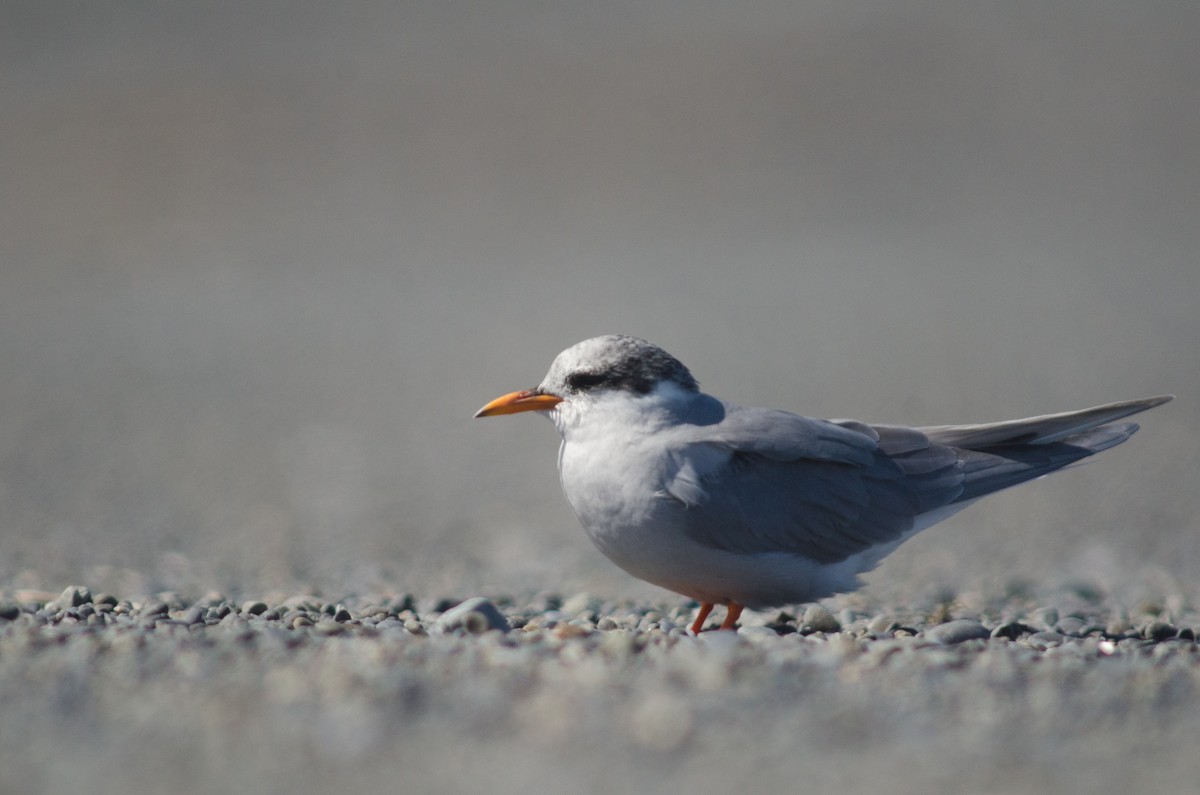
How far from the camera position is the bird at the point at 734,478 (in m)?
4.64

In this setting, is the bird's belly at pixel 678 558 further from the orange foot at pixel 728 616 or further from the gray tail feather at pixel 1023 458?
the gray tail feather at pixel 1023 458

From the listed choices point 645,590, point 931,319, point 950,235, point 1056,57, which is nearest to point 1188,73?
point 1056,57

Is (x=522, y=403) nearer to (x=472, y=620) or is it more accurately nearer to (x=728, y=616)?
(x=472, y=620)

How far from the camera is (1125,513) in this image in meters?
8.48

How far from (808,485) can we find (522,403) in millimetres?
1106

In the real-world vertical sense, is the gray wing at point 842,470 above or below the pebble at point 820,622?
above

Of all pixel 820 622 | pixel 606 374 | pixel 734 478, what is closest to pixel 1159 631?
pixel 820 622

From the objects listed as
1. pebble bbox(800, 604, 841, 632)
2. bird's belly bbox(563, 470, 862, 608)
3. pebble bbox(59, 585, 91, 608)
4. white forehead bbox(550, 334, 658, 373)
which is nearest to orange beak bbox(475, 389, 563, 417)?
white forehead bbox(550, 334, 658, 373)

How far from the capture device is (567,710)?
3344 mm

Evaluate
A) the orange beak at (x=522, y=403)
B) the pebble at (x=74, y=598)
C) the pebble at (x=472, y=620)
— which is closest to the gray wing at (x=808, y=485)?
the orange beak at (x=522, y=403)

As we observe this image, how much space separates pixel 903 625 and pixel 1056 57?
82.8ft

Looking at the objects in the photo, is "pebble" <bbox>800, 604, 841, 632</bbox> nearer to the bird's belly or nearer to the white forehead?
the bird's belly

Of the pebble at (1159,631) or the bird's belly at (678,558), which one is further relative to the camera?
the pebble at (1159,631)

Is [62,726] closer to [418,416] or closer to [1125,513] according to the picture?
[1125,513]
